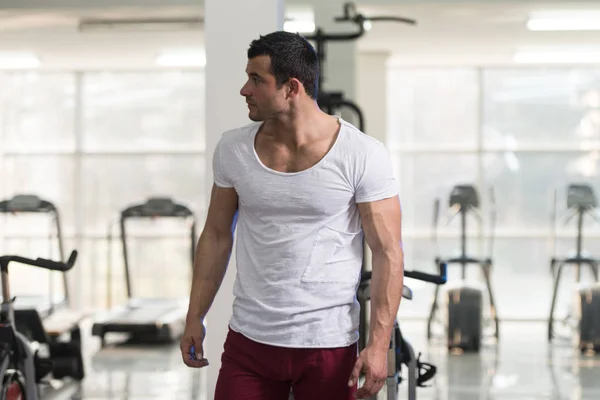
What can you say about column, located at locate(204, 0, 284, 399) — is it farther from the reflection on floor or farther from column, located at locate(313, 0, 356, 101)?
column, located at locate(313, 0, 356, 101)

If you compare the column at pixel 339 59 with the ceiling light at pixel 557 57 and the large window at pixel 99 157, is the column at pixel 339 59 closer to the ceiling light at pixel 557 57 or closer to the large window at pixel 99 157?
the ceiling light at pixel 557 57

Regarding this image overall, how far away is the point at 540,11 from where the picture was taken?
23.7 ft

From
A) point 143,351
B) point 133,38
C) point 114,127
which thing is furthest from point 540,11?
point 114,127

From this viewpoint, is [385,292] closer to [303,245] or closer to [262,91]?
[303,245]

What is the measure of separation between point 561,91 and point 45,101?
5.67 meters

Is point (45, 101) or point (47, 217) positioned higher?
point (45, 101)

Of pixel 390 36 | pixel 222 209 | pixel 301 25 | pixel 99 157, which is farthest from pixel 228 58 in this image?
pixel 99 157

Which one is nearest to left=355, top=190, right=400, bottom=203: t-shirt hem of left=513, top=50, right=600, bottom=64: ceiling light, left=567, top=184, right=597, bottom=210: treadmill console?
left=567, top=184, right=597, bottom=210: treadmill console

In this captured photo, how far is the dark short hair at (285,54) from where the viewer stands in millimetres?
2219

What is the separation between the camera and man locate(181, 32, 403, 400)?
2199 millimetres

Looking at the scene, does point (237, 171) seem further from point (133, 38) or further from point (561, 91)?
point (561, 91)

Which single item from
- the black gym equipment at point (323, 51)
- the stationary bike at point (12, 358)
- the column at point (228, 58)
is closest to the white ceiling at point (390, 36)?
the black gym equipment at point (323, 51)

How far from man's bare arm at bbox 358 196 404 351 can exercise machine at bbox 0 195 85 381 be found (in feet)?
8.90

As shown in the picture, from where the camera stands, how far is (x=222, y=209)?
2385mm
